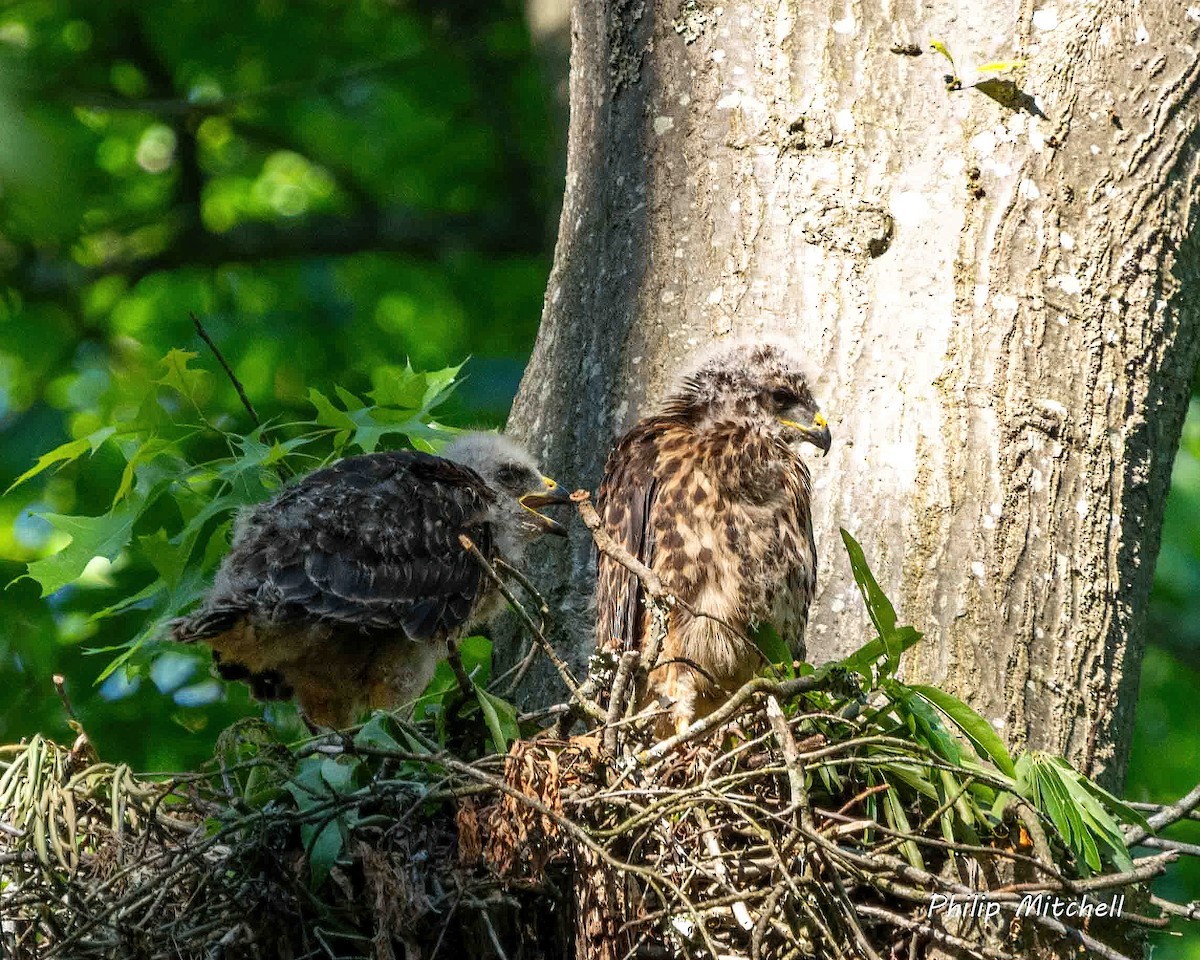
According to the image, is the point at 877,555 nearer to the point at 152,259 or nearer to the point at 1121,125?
the point at 1121,125

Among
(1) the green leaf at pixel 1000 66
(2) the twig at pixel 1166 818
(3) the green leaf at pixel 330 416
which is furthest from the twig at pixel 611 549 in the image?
(1) the green leaf at pixel 1000 66

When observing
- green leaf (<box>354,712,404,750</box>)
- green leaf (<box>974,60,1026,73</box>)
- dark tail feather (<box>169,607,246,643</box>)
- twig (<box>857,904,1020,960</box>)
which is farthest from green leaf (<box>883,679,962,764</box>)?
dark tail feather (<box>169,607,246,643</box>)

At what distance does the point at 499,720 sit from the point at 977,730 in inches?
42.7

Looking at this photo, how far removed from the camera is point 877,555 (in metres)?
3.68

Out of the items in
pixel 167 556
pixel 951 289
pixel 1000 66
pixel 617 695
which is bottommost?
pixel 167 556

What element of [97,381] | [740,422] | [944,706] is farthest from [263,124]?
[944,706]

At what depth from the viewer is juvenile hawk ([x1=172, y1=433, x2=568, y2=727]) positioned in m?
4.23

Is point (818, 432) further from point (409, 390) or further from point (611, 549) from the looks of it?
point (409, 390)

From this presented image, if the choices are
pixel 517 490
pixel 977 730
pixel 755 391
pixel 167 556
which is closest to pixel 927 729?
pixel 977 730

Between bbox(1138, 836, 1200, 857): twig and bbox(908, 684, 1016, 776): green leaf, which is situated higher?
bbox(908, 684, 1016, 776): green leaf

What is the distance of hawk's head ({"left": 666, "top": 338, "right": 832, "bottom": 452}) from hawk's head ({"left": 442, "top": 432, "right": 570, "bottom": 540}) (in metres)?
0.51

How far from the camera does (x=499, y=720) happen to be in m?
3.42

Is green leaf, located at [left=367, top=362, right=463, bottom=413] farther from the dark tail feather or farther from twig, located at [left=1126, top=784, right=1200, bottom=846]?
twig, located at [left=1126, top=784, right=1200, bottom=846]

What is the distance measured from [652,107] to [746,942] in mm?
2459
